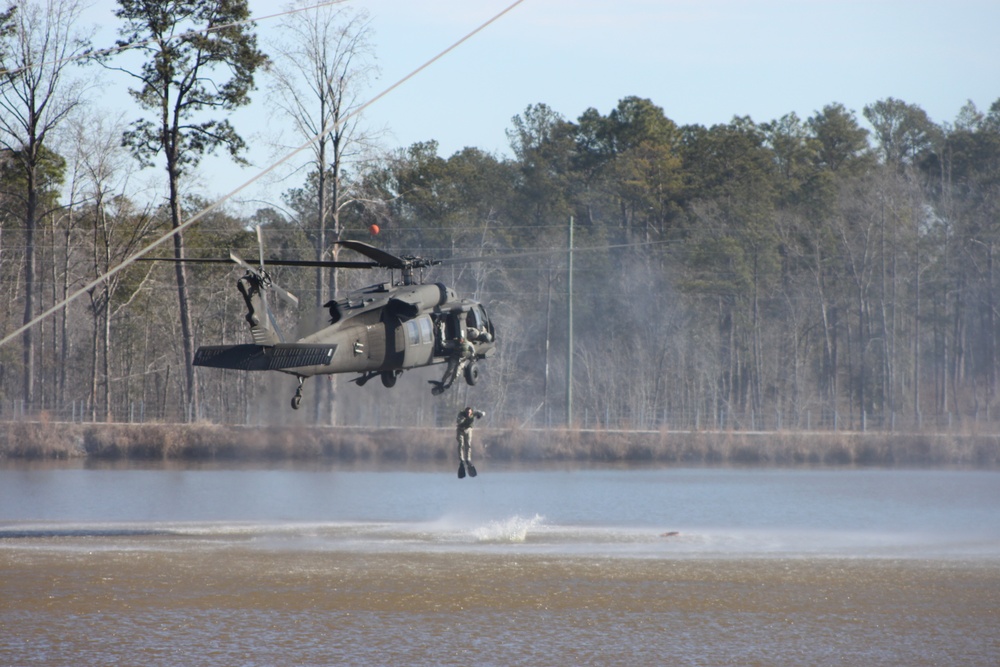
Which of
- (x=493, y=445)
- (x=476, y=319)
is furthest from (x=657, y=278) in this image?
(x=476, y=319)

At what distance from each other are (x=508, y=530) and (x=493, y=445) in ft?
65.6

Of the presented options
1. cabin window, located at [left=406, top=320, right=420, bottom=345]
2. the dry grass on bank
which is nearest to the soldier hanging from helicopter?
cabin window, located at [left=406, top=320, right=420, bottom=345]

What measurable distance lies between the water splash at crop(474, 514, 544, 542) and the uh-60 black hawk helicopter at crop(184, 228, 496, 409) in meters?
5.18

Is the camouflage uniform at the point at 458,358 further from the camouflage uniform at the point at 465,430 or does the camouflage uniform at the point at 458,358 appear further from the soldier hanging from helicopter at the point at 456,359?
the camouflage uniform at the point at 465,430

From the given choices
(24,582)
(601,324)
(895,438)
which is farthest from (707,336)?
(24,582)

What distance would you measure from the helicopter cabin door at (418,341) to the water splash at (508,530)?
19.5 feet

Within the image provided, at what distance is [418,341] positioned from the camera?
22344 millimetres

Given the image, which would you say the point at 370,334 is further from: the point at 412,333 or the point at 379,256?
the point at 379,256

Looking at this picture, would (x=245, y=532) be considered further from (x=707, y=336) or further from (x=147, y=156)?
(x=707, y=336)

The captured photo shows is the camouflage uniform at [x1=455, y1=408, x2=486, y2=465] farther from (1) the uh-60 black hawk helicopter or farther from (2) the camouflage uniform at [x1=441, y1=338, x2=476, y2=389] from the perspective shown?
(2) the camouflage uniform at [x1=441, y1=338, x2=476, y2=389]

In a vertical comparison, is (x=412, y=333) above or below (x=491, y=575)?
above

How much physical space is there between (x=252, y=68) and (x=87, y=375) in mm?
28335

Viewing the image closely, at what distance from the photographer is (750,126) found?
3314 inches

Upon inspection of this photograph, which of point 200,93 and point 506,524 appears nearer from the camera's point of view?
point 506,524
